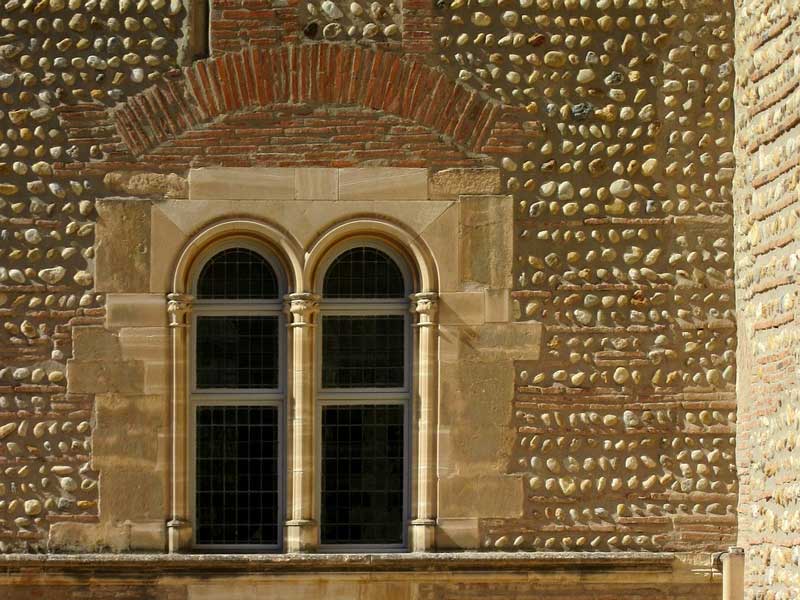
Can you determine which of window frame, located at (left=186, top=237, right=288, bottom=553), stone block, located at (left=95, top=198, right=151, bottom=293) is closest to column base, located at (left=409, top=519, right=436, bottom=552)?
window frame, located at (left=186, top=237, right=288, bottom=553)

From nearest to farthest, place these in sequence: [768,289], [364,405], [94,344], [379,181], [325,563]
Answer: [768,289], [325,563], [94,344], [379,181], [364,405]

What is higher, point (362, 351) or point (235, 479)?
point (362, 351)

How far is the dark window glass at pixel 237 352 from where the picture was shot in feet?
31.5

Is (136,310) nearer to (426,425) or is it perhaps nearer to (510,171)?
(426,425)

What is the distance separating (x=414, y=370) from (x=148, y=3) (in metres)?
2.83

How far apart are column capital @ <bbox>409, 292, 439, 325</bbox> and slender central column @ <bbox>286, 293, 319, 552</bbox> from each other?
2.12ft

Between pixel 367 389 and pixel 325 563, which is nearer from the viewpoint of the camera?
pixel 325 563

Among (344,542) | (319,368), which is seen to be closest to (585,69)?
(319,368)

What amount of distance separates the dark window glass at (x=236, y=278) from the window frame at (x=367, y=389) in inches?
13.8

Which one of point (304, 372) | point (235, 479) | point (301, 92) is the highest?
point (301, 92)

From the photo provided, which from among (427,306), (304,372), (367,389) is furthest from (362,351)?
(427,306)

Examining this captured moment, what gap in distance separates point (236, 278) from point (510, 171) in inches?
73.0

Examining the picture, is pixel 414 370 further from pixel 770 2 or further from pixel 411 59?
pixel 770 2

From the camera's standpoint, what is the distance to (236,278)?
379 inches
